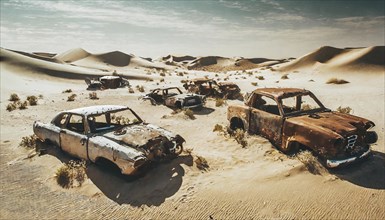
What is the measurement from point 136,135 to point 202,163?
5.74 ft

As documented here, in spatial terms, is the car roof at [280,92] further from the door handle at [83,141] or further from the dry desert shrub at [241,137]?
the door handle at [83,141]

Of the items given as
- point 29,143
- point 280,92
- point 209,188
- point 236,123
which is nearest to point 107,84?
point 29,143

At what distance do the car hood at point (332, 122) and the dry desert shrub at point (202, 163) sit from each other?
2.32 m

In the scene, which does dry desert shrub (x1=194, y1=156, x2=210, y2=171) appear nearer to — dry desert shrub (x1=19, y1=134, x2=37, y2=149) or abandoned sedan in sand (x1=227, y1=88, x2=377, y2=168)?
abandoned sedan in sand (x1=227, y1=88, x2=377, y2=168)

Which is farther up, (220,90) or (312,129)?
(312,129)

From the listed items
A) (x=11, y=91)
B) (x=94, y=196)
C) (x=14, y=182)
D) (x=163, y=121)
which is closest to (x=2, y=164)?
(x=14, y=182)

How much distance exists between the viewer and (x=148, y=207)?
5391 millimetres

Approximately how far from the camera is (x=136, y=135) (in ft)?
22.1

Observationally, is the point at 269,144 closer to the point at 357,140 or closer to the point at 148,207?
the point at 357,140

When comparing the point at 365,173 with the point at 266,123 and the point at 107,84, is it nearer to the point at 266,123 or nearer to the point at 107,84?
the point at 266,123

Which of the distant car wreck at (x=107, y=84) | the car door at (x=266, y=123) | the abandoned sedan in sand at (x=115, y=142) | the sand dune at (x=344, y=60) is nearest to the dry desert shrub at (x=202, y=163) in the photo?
the abandoned sedan in sand at (x=115, y=142)

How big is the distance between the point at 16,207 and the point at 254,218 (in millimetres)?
4552

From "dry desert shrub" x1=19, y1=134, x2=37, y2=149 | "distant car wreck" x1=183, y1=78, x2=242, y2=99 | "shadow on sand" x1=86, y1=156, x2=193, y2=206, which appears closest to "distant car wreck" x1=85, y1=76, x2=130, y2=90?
"distant car wreck" x1=183, y1=78, x2=242, y2=99

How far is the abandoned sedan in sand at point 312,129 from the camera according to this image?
615 cm
